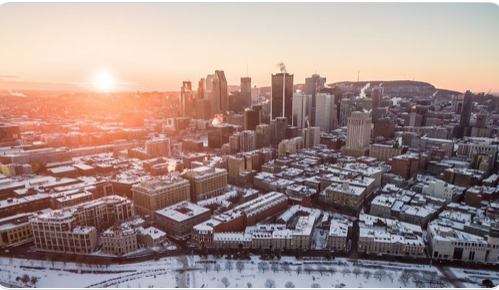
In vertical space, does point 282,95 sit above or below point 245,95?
above

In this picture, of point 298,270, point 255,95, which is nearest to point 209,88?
point 255,95

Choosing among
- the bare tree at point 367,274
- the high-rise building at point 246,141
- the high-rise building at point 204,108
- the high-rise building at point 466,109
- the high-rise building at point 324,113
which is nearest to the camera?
the bare tree at point 367,274

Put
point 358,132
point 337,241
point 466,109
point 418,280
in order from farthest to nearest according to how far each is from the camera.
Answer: point 466,109 < point 358,132 < point 337,241 < point 418,280

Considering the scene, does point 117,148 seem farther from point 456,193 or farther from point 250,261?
point 456,193

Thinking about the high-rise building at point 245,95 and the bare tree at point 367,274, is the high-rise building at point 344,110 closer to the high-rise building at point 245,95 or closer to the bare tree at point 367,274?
the high-rise building at point 245,95

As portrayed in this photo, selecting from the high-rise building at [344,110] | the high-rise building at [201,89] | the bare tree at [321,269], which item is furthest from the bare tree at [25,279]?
the high-rise building at [201,89]

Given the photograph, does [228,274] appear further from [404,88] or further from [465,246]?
[404,88]
